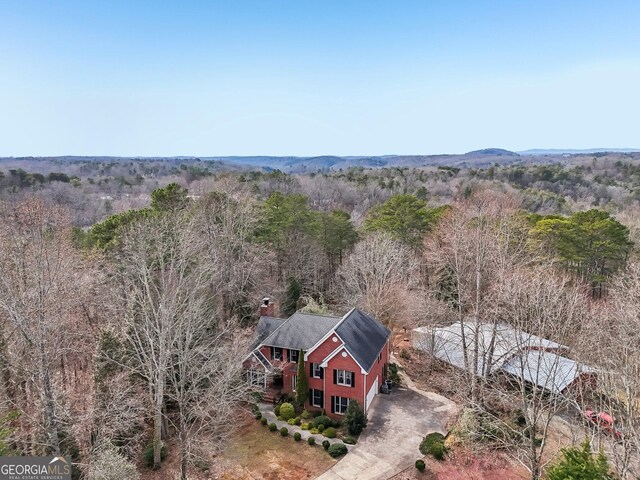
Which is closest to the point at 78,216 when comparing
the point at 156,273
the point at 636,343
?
the point at 156,273

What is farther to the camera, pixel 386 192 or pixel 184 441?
pixel 386 192

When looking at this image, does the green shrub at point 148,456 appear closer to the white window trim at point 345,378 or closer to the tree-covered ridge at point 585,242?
the white window trim at point 345,378

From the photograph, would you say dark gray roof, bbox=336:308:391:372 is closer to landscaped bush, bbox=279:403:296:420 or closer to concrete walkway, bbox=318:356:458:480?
concrete walkway, bbox=318:356:458:480

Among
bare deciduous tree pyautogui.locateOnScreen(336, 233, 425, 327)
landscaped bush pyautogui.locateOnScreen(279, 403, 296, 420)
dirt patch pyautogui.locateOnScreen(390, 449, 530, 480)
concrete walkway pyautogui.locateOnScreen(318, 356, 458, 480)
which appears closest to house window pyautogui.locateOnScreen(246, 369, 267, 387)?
landscaped bush pyautogui.locateOnScreen(279, 403, 296, 420)

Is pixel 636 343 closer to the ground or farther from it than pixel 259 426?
farther from it

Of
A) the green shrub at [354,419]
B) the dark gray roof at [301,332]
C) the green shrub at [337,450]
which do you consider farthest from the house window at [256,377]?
the green shrub at [337,450]

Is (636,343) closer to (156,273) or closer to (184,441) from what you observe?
(184,441)

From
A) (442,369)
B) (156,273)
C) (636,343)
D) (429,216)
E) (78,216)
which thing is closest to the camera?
(636,343)

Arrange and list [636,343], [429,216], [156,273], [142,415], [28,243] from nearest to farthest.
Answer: [636,343]
[28,243]
[142,415]
[156,273]
[429,216]
